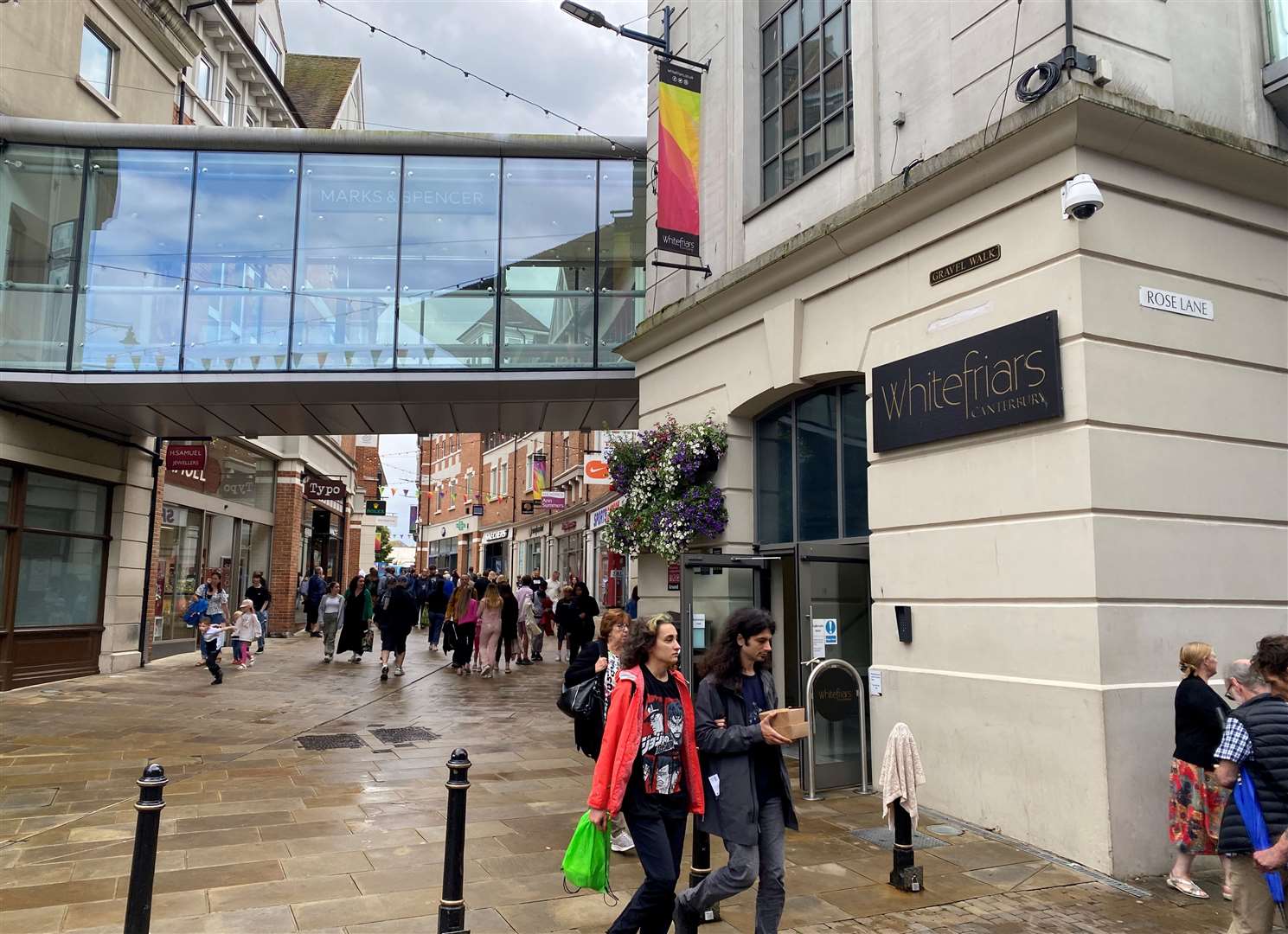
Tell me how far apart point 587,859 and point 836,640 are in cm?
520

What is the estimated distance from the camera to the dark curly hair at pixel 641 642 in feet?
14.9

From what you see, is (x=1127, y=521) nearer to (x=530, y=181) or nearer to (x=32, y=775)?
(x=32, y=775)

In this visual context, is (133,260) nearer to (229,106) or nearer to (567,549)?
(229,106)

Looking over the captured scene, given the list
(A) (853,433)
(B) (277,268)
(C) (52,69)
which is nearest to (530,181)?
(B) (277,268)

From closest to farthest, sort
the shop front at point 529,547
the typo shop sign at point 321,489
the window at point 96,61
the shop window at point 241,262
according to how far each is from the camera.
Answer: the shop window at point 241,262
the window at point 96,61
the typo shop sign at point 321,489
the shop front at point 529,547

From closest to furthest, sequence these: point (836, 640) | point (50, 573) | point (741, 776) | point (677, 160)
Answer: point (741, 776), point (836, 640), point (677, 160), point (50, 573)

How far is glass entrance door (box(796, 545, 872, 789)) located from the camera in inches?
327

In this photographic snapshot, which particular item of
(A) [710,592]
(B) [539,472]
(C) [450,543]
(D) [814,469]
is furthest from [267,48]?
(C) [450,543]

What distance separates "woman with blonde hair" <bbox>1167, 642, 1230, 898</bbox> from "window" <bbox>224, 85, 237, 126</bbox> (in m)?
24.9

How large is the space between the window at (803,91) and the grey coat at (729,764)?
6.54 metres

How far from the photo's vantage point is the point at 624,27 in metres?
11.4

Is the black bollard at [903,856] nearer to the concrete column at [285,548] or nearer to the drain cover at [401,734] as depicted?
the drain cover at [401,734]

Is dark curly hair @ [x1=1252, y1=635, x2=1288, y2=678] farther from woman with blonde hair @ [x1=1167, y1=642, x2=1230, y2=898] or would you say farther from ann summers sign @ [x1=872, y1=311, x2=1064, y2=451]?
ann summers sign @ [x1=872, y1=311, x2=1064, y2=451]

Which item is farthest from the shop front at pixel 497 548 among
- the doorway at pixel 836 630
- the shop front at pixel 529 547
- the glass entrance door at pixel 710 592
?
the doorway at pixel 836 630
